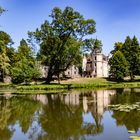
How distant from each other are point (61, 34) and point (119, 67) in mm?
23614

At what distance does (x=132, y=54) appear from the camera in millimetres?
93438

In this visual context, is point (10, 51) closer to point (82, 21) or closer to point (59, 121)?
point (82, 21)

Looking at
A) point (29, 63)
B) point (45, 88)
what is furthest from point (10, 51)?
point (45, 88)

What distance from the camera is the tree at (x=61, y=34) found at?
70312 mm

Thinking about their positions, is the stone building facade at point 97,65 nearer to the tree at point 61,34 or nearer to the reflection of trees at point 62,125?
the tree at point 61,34

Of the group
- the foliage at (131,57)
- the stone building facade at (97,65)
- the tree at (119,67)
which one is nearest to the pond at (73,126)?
the tree at (119,67)

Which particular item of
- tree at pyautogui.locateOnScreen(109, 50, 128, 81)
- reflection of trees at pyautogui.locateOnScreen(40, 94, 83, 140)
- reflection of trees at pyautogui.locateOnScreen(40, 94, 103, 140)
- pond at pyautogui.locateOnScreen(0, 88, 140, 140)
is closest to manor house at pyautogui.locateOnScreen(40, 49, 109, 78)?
tree at pyautogui.locateOnScreen(109, 50, 128, 81)

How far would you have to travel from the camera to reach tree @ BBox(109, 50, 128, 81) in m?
88.0

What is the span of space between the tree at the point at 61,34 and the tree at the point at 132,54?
1018 inches

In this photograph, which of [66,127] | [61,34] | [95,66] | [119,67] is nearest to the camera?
[66,127]

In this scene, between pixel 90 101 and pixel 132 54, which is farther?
pixel 132 54

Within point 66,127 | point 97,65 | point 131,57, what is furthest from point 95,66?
point 66,127

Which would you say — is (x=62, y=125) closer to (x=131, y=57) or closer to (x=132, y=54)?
(x=131, y=57)

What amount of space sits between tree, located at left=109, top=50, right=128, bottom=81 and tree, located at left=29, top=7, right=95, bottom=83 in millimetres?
21010
